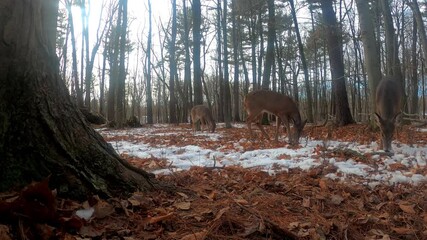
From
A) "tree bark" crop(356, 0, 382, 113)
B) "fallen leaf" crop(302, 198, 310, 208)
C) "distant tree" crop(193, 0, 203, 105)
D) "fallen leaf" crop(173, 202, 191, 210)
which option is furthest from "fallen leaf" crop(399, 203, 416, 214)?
"distant tree" crop(193, 0, 203, 105)

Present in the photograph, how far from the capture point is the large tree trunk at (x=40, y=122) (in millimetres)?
2365

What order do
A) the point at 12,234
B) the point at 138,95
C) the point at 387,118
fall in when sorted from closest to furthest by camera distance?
the point at 12,234 → the point at 387,118 → the point at 138,95

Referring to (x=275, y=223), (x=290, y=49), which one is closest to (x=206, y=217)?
(x=275, y=223)

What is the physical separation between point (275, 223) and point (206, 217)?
504mm

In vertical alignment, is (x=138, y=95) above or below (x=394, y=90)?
above

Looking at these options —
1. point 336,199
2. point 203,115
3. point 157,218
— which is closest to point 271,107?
point 203,115

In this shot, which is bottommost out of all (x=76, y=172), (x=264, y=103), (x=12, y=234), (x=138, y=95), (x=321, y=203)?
(x=321, y=203)

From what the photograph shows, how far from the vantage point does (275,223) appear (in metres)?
2.62

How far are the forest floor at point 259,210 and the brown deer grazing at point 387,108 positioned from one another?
2378 millimetres

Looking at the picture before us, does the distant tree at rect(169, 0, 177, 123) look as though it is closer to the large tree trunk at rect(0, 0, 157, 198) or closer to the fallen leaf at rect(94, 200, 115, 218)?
the large tree trunk at rect(0, 0, 157, 198)

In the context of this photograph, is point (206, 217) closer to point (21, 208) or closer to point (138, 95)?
point (21, 208)

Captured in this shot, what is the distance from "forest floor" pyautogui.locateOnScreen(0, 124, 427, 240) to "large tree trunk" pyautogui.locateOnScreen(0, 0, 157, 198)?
0.80 ft

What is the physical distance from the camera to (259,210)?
9.46ft

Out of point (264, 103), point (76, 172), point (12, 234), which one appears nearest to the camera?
point (12, 234)
